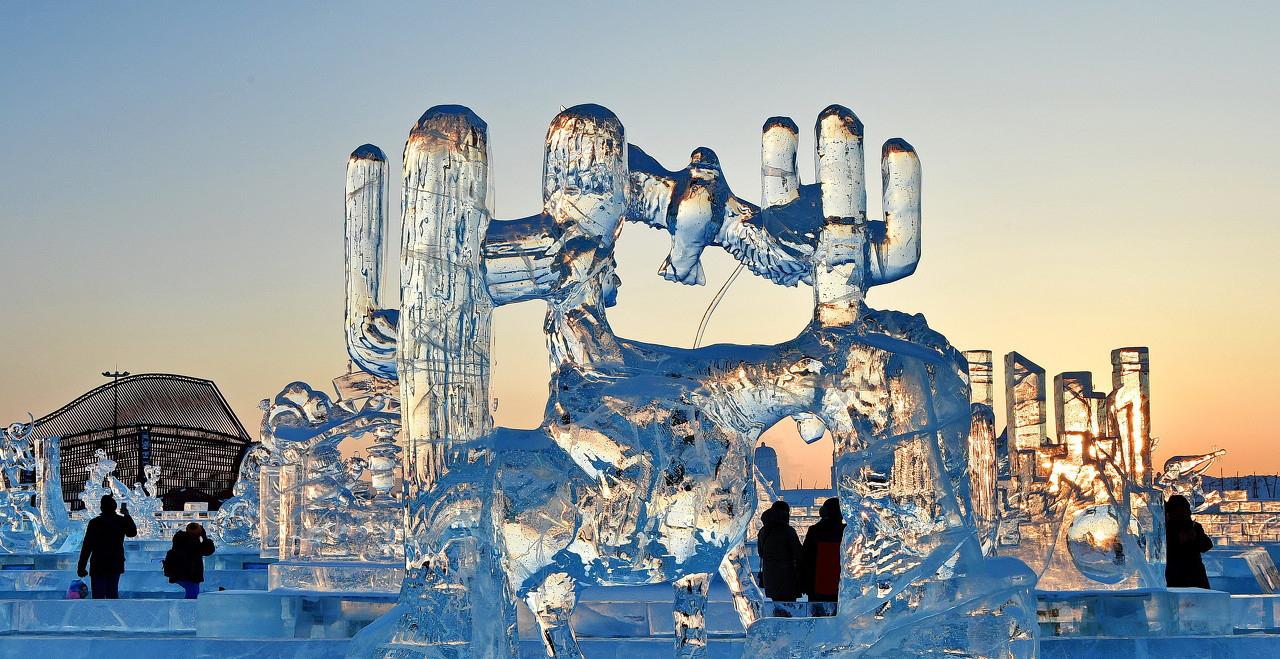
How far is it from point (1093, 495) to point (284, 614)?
520 cm

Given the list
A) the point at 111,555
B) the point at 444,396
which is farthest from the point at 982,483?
the point at 111,555

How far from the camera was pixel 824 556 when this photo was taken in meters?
9.01

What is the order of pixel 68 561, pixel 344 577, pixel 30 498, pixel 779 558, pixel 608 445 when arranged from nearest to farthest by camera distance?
1. pixel 608 445
2. pixel 344 577
3. pixel 779 558
4. pixel 68 561
5. pixel 30 498

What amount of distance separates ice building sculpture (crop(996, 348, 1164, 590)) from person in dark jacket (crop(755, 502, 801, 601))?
165 centimetres

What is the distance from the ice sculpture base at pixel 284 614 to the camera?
718 cm

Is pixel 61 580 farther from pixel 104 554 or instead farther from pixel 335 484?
pixel 335 484

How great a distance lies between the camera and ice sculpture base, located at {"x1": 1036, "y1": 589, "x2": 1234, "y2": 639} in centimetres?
766

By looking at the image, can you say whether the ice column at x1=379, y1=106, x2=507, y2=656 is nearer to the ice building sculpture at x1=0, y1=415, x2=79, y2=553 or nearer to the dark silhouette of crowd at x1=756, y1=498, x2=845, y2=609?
the dark silhouette of crowd at x1=756, y1=498, x2=845, y2=609

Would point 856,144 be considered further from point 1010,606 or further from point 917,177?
point 1010,606

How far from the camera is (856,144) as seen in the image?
17.4ft

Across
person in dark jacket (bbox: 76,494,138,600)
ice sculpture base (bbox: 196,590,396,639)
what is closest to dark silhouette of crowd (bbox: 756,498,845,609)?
ice sculpture base (bbox: 196,590,396,639)

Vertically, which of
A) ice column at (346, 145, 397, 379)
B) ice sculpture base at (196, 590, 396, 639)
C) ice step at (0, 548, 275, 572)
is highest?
ice column at (346, 145, 397, 379)

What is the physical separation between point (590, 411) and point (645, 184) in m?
1.01

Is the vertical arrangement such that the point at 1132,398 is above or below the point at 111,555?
above
